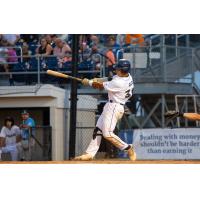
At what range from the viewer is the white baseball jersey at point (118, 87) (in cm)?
1246

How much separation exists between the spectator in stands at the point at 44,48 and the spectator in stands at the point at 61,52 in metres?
0.14

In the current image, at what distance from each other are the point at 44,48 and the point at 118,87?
573 cm

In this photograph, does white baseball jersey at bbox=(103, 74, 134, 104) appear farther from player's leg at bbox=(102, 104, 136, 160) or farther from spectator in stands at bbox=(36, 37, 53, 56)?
spectator in stands at bbox=(36, 37, 53, 56)

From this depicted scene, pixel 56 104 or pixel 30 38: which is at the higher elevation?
pixel 30 38

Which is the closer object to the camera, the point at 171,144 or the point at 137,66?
the point at 171,144

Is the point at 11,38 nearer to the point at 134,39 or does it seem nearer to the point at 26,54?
the point at 26,54

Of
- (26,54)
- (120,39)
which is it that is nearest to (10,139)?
(26,54)

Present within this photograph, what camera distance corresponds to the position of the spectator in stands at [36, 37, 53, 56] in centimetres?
1770

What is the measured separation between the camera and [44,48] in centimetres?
1788

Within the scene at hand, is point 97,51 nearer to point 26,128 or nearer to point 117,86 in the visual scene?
point 26,128

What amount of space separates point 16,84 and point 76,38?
3.25m

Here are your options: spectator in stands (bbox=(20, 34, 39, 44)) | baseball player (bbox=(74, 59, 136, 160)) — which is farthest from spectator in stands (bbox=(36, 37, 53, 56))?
baseball player (bbox=(74, 59, 136, 160))

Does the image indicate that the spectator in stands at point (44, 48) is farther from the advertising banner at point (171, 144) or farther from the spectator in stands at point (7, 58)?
the advertising banner at point (171, 144)

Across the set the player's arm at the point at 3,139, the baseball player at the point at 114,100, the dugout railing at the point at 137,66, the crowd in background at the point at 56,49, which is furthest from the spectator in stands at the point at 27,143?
the baseball player at the point at 114,100
